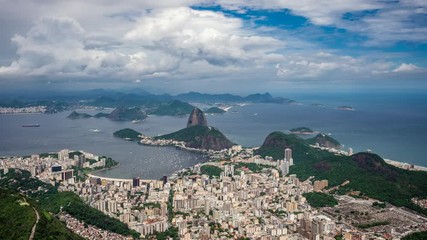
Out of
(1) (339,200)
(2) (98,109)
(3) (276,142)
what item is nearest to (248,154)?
(3) (276,142)

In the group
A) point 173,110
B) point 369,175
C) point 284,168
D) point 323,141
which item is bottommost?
point 284,168

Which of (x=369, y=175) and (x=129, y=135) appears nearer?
(x=369, y=175)

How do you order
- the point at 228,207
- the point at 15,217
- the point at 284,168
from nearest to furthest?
the point at 15,217 → the point at 228,207 → the point at 284,168

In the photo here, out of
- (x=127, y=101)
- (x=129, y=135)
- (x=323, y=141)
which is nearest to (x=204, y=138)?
(x=129, y=135)

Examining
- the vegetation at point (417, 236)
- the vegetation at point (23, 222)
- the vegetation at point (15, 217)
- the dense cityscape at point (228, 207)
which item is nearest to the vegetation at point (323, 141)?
the dense cityscape at point (228, 207)

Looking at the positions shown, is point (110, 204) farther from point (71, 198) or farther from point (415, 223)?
point (415, 223)

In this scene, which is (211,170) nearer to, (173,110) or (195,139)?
(195,139)

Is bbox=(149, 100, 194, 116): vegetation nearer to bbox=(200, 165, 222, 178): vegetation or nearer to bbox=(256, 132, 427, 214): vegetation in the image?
bbox=(200, 165, 222, 178): vegetation

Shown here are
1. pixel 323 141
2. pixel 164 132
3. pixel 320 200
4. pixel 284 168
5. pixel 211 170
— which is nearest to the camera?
pixel 320 200
